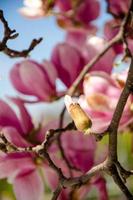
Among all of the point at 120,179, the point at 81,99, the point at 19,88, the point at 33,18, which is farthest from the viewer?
the point at 33,18

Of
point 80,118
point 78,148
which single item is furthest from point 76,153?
point 80,118

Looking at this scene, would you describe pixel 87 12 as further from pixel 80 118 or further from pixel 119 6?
pixel 80 118

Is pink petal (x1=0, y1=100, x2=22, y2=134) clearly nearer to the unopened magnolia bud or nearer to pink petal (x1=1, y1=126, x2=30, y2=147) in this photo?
pink petal (x1=1, y1=126, x2=30, y2=147)

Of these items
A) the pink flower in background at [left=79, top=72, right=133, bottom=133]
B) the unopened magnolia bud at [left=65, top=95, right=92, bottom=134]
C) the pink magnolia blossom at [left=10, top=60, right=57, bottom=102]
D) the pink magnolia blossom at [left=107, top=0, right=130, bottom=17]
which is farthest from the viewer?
the pink magnolia blossom at [left=107, top=0, right=130, bottom=17]

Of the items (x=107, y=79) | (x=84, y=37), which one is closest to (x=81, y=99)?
(x=107, y=79)

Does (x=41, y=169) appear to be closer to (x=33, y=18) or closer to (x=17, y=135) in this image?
(x=17, y=135)

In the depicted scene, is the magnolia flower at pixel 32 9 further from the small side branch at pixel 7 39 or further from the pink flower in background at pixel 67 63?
the small side branch at pixel 7 39

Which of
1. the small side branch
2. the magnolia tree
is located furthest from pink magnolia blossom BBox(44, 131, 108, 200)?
the small side branch
